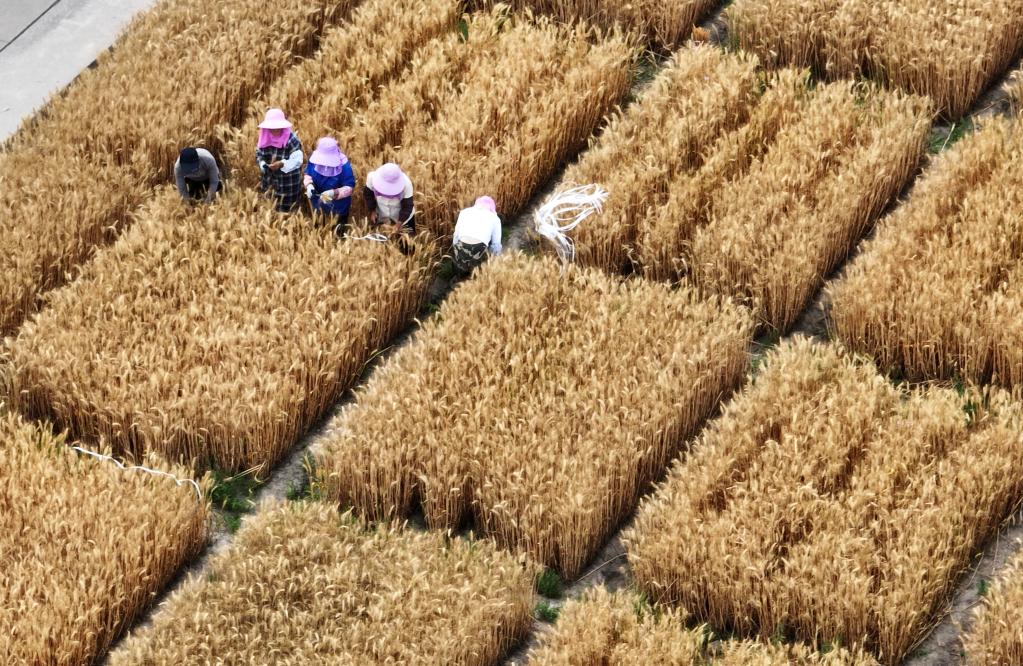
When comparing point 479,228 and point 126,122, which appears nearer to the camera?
point 479,228

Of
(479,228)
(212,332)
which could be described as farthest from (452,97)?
(212,332)

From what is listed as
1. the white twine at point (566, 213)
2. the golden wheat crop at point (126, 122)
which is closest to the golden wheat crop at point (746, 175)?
the white twine at point (566, 213)

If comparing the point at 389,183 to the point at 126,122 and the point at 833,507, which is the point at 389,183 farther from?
the point at 833,507

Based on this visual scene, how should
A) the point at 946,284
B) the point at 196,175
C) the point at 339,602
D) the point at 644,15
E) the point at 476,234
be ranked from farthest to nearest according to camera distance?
the point at 644,15 < the point at 196,175 < the point at 476,234 < the point at 946,284 < the point at 339,602

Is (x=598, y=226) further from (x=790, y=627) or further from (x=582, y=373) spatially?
(x=790, y=627)

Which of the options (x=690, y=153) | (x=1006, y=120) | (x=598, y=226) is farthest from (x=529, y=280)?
(x=1006, y=120)

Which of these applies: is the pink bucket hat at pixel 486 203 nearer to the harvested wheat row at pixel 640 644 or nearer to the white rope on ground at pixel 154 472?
the white rope on ground at pixel 154 472
